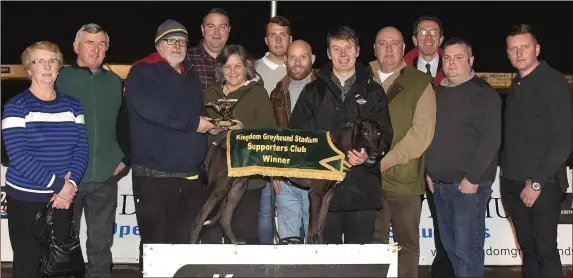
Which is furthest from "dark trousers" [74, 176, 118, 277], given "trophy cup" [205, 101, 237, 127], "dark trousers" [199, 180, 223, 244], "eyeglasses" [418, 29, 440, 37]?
"eyeglasses" [418, 29, 440, 37]

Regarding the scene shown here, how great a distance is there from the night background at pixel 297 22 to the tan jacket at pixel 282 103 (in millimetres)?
5386

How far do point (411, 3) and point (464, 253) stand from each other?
6816 mm

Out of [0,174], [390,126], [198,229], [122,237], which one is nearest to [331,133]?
[390,126]

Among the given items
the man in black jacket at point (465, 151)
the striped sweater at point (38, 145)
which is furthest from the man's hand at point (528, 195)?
the striped sweater at point (38, 145)

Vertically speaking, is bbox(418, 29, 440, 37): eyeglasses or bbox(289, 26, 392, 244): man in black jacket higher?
bbox(418, 29, 440, 37): eyeglasses

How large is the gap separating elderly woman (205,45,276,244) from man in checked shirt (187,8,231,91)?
0.39 m

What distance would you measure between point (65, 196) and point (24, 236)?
12.8 inches

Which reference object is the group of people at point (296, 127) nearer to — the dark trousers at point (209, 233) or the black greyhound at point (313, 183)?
the dark trousers at point (209, 233)

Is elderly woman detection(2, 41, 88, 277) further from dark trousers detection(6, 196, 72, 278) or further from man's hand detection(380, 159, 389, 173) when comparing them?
man's hand detection(380, 159, 389, 173)

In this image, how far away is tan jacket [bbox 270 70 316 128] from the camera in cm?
472

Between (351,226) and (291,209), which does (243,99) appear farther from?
(351,226)

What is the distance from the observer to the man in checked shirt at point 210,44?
496 centimetres

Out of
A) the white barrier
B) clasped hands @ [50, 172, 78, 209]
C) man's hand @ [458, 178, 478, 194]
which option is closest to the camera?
the white barrier

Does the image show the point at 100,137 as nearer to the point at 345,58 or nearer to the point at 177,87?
the point at 177,87
